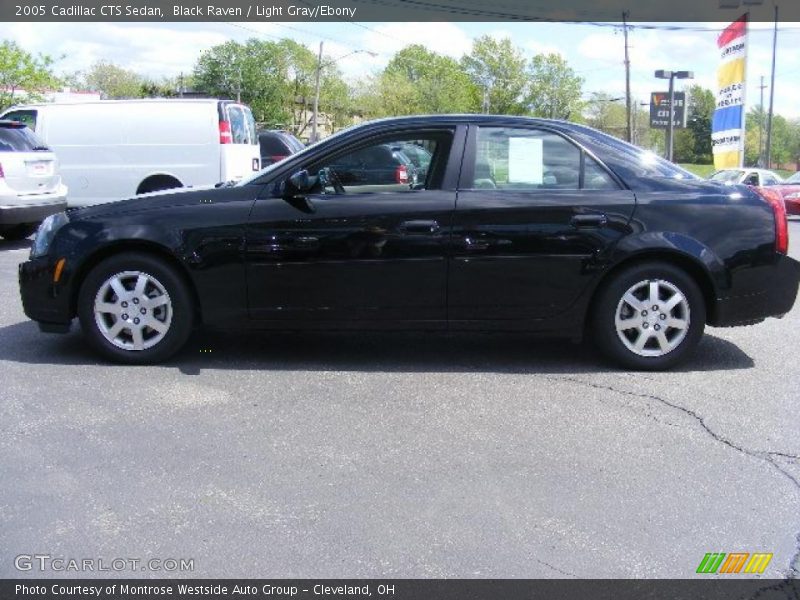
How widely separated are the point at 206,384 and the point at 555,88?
101144 millimetres

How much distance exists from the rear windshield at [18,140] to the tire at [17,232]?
118 centimetres

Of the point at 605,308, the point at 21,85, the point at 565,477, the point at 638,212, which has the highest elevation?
the point at 21,85

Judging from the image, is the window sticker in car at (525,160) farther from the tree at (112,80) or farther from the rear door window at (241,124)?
the tree at (112,80)

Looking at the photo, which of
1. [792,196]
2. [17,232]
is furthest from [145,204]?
[792,196]

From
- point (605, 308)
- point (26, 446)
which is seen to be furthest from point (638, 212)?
point (26, 446)

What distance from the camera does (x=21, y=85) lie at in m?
25.0

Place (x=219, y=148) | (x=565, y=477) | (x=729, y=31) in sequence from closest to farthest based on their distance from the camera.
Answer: (x=565, y=477)
(x=219, y=148)
(x=729, y=31)

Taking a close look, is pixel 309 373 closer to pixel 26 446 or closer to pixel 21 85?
pixel 26 446

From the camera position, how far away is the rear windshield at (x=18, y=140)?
428 inches

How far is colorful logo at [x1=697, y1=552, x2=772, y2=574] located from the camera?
9.93 ft

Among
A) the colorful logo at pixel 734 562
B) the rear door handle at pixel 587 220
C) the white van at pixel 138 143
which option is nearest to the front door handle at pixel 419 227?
the rear door handle at pixel 587 220

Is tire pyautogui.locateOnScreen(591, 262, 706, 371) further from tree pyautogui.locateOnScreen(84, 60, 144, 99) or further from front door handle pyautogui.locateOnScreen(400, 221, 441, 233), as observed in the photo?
tree pyautogui.locateOnScreen(84, 60, 144, 99)

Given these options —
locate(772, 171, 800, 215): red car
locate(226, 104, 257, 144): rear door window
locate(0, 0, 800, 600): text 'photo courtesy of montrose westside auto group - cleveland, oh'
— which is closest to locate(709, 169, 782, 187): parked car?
locate(772, 171, 800, 215): red car

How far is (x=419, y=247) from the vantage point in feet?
17.2
